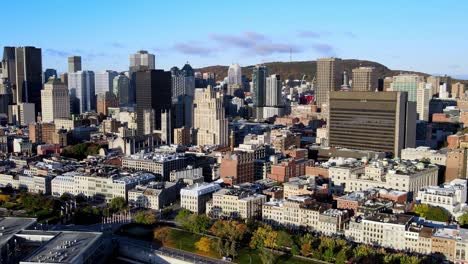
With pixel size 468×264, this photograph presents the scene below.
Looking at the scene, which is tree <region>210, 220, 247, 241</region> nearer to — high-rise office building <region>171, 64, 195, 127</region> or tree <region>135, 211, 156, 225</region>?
tree <region>135, 211, 156, 225</region>

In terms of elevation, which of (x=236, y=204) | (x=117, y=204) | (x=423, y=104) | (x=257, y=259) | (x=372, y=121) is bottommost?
(x=257, y=259)

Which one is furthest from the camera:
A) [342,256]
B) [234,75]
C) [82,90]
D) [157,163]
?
[234,75]

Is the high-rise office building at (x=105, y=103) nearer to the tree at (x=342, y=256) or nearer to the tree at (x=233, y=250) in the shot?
the tree at (x=233, y=250)

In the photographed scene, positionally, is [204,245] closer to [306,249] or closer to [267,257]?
[267,257]

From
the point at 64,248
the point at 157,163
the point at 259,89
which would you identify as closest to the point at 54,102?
the point at 259,89

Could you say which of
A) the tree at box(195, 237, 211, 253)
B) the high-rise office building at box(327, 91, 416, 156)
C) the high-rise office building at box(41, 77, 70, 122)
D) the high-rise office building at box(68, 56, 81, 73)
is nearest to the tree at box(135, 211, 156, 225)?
the tree at box(195, 237, 211, 253)

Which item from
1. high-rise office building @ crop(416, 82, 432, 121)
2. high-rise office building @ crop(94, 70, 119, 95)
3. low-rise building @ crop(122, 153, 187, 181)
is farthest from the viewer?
high-rise office building @ crop(94, 70, 119, 95)
